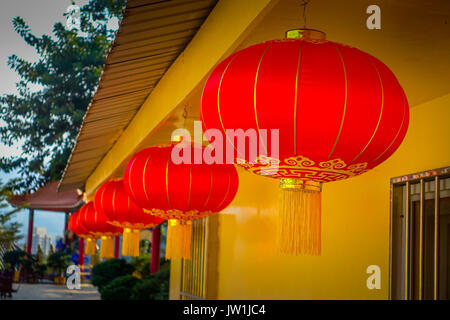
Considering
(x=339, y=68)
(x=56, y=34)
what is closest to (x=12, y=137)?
(x=56, y=34)

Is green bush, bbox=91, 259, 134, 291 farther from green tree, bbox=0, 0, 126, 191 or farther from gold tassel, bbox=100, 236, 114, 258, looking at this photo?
gold tassel, bbox=100, 236, 114, 258

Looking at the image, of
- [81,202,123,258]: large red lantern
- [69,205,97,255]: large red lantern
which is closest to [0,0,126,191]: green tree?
[69,205,97,255]: large red lantern

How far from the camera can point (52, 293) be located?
16859mm

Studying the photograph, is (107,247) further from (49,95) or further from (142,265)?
(49,95)

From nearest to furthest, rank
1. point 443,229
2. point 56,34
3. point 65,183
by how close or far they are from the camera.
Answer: point 443,229, point 65,183, point 56,34

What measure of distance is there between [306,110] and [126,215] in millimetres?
3725

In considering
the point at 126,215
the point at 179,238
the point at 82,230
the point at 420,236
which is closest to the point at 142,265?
the point at 82,230

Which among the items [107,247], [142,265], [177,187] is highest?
[177,187]

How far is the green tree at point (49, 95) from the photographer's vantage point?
50.8 feet

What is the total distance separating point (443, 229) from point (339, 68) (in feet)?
6.64

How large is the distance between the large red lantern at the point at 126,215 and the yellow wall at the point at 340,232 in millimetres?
1246
